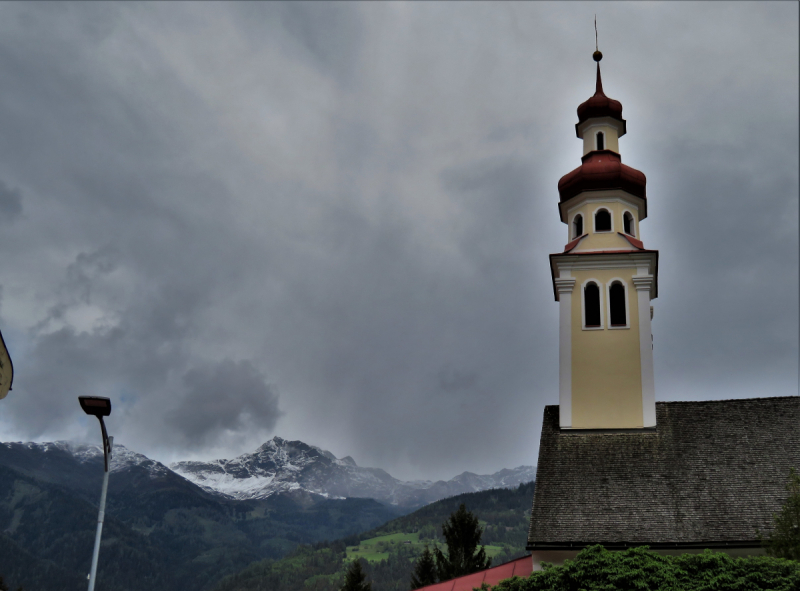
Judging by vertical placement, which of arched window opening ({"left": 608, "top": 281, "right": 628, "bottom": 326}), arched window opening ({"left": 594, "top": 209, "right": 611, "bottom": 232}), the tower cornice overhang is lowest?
arched window opening ({"left": 608, "top": 281, "right": 628, "bottom": 326})

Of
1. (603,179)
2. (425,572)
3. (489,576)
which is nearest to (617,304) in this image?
(603,179)

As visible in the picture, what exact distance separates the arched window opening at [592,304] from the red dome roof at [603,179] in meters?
5.00

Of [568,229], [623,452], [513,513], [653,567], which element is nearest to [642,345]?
[623,452]

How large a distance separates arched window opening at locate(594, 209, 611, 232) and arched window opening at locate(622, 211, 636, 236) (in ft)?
2.47

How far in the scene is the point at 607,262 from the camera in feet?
101

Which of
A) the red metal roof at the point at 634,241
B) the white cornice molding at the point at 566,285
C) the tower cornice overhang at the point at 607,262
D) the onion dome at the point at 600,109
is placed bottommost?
the white cornice molding at the point at 566,285

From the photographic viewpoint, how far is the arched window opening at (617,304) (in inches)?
1181

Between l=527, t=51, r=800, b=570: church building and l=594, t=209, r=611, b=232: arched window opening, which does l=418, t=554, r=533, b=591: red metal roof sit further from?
l=594, t=209, r=611, b=232: arched window opening

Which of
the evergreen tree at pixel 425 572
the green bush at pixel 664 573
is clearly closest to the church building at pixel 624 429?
the green bush at pixel 664 573

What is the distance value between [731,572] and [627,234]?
57.7 feet

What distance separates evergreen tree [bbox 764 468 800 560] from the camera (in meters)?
19.8

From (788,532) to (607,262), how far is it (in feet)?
44.6

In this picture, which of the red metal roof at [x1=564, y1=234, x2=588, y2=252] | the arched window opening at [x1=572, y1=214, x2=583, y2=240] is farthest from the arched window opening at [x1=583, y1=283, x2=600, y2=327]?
the arched window opening at [x1=572, y1=214, x2=583, y2=240]

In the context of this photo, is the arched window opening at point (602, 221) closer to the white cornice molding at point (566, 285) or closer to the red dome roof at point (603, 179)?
the red dome roof at point (603, 179)
